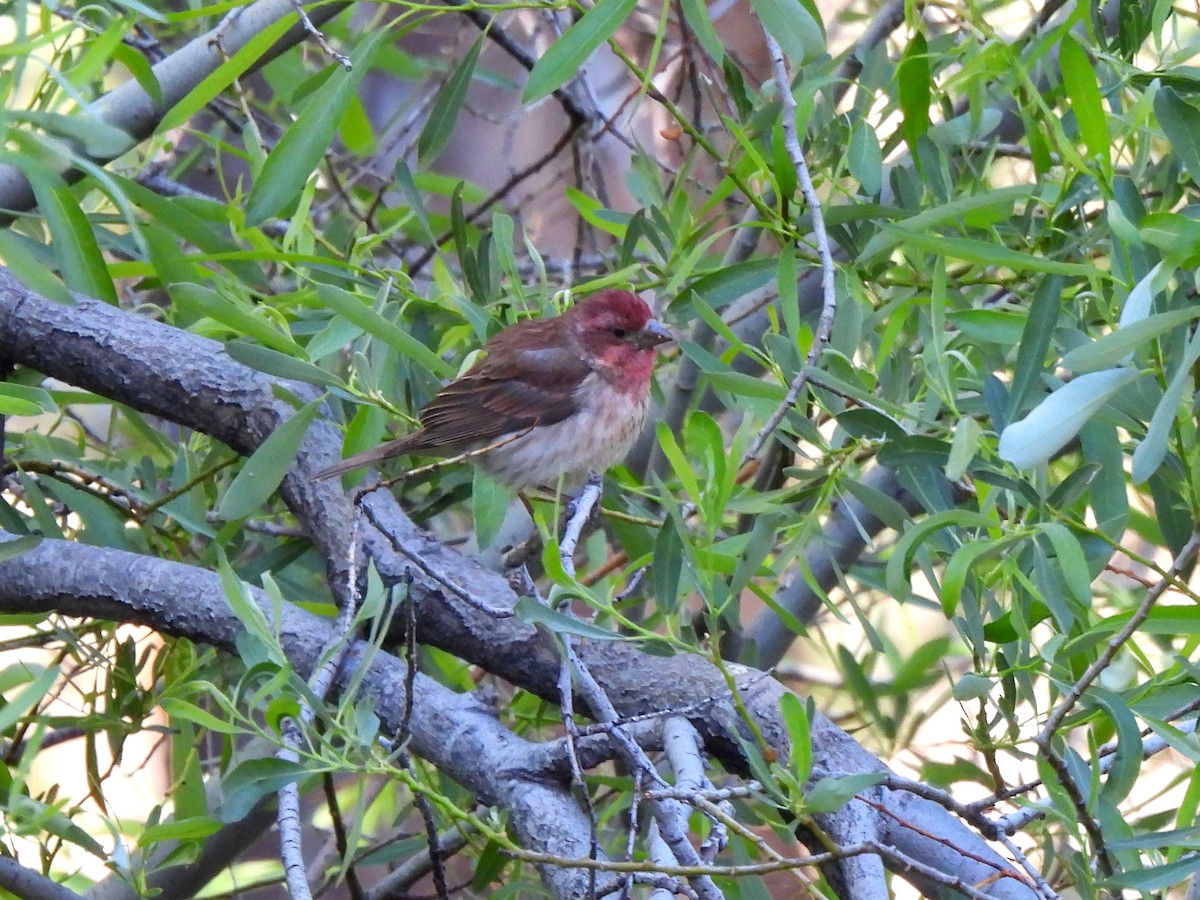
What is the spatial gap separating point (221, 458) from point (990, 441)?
6.18ft

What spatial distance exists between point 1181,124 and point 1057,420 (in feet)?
1.78

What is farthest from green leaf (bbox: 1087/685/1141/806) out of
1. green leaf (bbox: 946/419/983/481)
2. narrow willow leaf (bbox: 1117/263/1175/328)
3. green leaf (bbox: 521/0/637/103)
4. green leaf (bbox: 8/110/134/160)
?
green leaf (bbox: 8/110/134/160)

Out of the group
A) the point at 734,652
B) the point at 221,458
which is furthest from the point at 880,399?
the point at 221,458

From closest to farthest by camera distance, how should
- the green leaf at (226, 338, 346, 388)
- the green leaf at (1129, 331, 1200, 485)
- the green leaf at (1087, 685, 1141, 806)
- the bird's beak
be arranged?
the green leaf at (1129, 331, 1200, 485)
the green leaf at (1087, 685, 1141, 806)
the green leaf at (226, 338, 346, 388)
the bird's beak

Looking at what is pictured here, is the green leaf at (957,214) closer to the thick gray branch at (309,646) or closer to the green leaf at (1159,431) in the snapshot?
the green leaf at (1159,431)

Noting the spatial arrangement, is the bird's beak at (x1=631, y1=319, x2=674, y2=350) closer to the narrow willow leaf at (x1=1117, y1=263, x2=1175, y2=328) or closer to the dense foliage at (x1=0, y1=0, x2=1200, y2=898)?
the dense foliage at (x1=0, y1=0, x2=1200, y2=898)

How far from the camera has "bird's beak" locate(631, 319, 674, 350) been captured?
3.86m

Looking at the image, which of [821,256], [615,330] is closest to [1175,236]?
[821,256]

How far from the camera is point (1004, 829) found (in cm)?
188

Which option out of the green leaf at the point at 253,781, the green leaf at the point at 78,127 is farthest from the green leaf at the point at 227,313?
the green leaf at the point at 253,781

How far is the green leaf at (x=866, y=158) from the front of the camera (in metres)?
2.43

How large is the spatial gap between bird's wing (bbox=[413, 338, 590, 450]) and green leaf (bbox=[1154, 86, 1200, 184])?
6.10 ft

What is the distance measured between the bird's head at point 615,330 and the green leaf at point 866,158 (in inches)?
59.4

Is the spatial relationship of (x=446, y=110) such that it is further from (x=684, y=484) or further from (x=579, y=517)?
(x=684, y=484)
